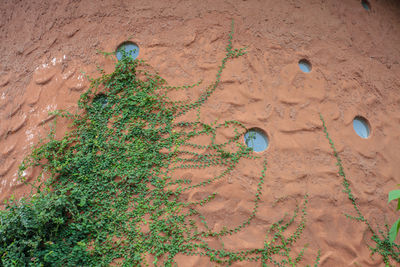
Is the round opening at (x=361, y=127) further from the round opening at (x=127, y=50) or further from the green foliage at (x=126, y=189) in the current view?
the round opening at (x=127, y=50)

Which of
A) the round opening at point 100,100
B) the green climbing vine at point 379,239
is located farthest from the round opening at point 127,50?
the green climbing vine at point 379,239

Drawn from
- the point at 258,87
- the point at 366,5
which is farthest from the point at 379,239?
the point at 366,5

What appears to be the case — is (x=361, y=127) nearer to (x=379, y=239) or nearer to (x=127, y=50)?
(x=379, y=239)

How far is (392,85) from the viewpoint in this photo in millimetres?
4723

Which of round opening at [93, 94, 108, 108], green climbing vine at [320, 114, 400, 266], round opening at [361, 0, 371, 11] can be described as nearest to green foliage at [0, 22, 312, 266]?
round opening at [93, 94, 108, 108]

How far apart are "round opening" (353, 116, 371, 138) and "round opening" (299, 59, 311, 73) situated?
85 cm

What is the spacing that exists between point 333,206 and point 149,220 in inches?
77.7

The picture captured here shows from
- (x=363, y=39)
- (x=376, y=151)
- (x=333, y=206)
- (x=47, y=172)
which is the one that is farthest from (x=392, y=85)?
(x=47, y=172)

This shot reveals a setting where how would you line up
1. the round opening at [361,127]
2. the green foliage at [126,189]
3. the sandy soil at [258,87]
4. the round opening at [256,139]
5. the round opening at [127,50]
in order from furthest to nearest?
the round opening at [361,127] → the round opening at [127,50] → the round opening at [256,139] → the sandy soil at [258,87] → the green foliage at [126,189]

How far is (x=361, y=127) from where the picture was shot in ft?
14.1

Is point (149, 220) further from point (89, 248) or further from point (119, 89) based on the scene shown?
point (119, 89)

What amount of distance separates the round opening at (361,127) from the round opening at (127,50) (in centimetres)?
280

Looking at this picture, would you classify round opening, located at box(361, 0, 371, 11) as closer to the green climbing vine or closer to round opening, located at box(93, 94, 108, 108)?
the green climbing vine

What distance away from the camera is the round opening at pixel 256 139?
3.80m
